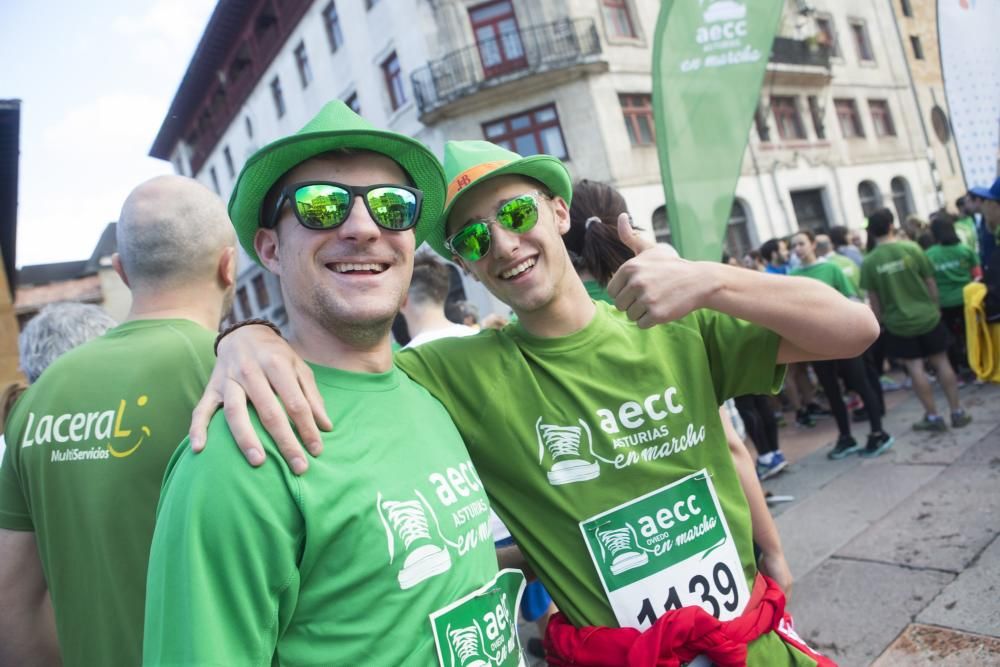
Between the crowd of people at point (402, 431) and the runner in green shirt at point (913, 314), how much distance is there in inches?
178

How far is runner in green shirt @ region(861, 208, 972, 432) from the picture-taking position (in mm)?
5539

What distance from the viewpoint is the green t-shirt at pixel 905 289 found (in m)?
5.64

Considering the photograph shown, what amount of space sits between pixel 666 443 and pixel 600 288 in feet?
4.00

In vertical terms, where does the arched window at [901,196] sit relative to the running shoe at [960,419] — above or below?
above

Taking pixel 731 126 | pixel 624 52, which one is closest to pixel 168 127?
pixel 624 52

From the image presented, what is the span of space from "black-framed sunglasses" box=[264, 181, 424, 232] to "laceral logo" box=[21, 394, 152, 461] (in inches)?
26.8

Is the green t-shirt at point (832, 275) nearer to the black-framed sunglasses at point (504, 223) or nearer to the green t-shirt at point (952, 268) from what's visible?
the green t-shirt at point (952, 268)

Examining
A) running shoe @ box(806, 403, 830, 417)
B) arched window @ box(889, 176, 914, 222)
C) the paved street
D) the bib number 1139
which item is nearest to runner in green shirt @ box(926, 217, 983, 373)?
the paved street

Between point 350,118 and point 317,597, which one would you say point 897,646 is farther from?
point 350,118

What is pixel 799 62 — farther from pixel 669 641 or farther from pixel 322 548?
pixel 322 548

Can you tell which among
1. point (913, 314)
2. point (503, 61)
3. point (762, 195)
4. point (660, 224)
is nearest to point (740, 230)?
point (762, 195)

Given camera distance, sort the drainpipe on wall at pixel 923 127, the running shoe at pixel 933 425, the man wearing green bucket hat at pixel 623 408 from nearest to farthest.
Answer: the man wearing green bucket hat at pixel 623 408
the running shoe at pixel 933 425
the drainpipe on wall at pixel 923 127

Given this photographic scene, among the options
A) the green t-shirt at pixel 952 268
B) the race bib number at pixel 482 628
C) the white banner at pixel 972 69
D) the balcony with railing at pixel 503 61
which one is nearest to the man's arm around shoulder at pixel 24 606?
the race bib number at pixel 482 628

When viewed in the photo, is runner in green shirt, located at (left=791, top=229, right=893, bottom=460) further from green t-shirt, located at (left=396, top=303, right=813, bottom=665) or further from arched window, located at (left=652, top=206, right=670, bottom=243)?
arched window, located at (left=652, top=206, right=670, bottom=243)
